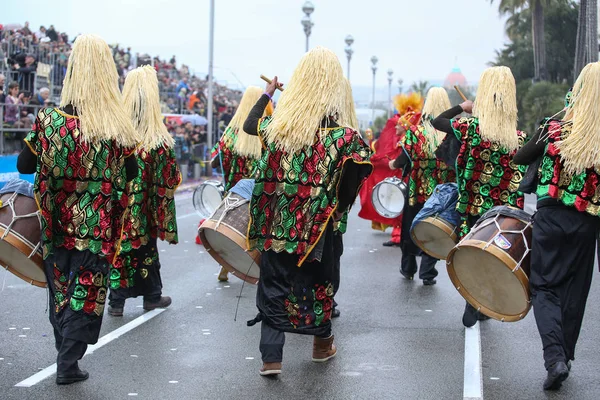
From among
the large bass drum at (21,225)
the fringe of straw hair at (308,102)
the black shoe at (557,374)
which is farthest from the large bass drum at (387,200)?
the large bass drum at (21,225)

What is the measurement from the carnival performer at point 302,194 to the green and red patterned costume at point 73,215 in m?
0.97

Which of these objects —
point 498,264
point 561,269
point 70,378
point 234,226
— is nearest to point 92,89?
point 234,226

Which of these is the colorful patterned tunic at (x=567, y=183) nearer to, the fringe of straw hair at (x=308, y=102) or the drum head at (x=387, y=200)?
the fringe of straw hair at (x=308, y=102)

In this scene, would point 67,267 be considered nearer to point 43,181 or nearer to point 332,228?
point 43,181

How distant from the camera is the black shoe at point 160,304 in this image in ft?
Answer: 25.1

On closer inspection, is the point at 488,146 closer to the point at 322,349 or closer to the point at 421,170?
the point at 322,349

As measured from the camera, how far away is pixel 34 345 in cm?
634

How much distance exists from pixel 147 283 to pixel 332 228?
90.7 inches

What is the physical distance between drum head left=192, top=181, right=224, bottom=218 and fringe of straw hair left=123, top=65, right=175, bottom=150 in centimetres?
295

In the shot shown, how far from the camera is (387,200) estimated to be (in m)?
12.0

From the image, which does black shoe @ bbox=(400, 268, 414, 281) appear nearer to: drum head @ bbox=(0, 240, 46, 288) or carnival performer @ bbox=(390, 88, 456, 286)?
carnival performer @ bbox=(390, 88, 456, 286)

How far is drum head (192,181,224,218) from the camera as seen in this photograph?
10.4 m

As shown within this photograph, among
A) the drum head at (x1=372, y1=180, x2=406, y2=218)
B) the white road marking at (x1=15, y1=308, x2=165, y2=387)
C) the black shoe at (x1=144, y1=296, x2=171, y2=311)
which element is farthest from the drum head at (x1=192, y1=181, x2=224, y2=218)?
the white road marking at (x1=15, y1=308, x2=165, y2=387)

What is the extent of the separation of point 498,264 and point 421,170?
4.40 meters
